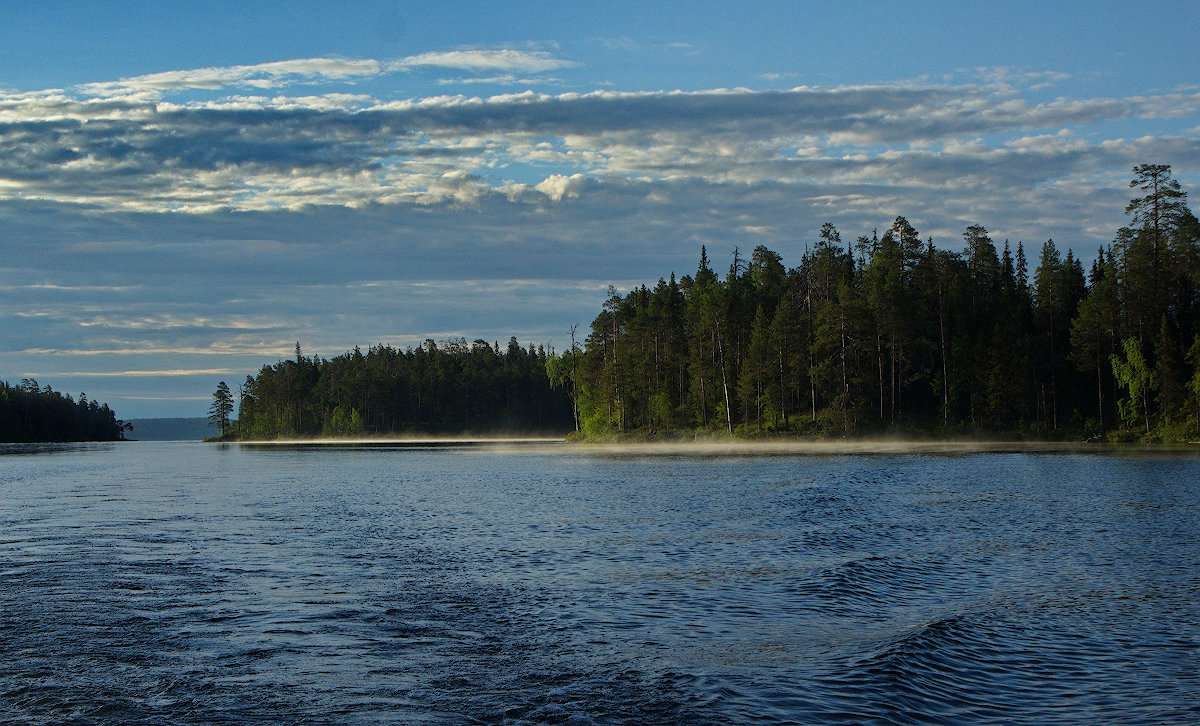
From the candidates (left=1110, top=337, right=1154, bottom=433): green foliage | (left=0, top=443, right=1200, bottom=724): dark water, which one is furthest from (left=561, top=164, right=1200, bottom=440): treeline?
(left=0, top=443, right=1200, bottom=724): dark water

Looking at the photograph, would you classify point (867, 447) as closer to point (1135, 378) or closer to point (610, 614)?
point (1135, 378)

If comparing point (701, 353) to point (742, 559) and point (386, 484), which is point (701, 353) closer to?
point (386, 484)

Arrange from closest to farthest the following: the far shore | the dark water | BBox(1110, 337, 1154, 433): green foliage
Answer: the dark water → the far shore → BBox(1110, 337, 1154, 433): green foliage

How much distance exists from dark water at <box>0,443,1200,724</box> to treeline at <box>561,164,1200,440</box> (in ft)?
227

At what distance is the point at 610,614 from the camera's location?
17328mm

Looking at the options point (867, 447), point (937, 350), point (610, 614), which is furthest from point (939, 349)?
point (610, 614)

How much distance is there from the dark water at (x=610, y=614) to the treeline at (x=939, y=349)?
69.2 meters

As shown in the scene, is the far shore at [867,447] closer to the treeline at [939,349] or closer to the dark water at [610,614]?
the treeline at [939,349]

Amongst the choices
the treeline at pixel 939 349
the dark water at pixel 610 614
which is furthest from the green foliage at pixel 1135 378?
the dark water at pixel 610 614

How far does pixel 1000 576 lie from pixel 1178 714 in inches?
403

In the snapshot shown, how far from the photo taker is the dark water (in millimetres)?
11852

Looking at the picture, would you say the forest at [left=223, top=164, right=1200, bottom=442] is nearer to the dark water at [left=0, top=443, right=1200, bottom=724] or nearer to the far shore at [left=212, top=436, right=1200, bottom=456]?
the far shore at [left=212, top=436, right=1200, bottom=456]

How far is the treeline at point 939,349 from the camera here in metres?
96.9

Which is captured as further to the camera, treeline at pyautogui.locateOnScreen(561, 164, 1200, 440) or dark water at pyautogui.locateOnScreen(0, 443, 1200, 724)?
treeline at pyautogui.locateOnScreen(561, 164, 1200, 440)
